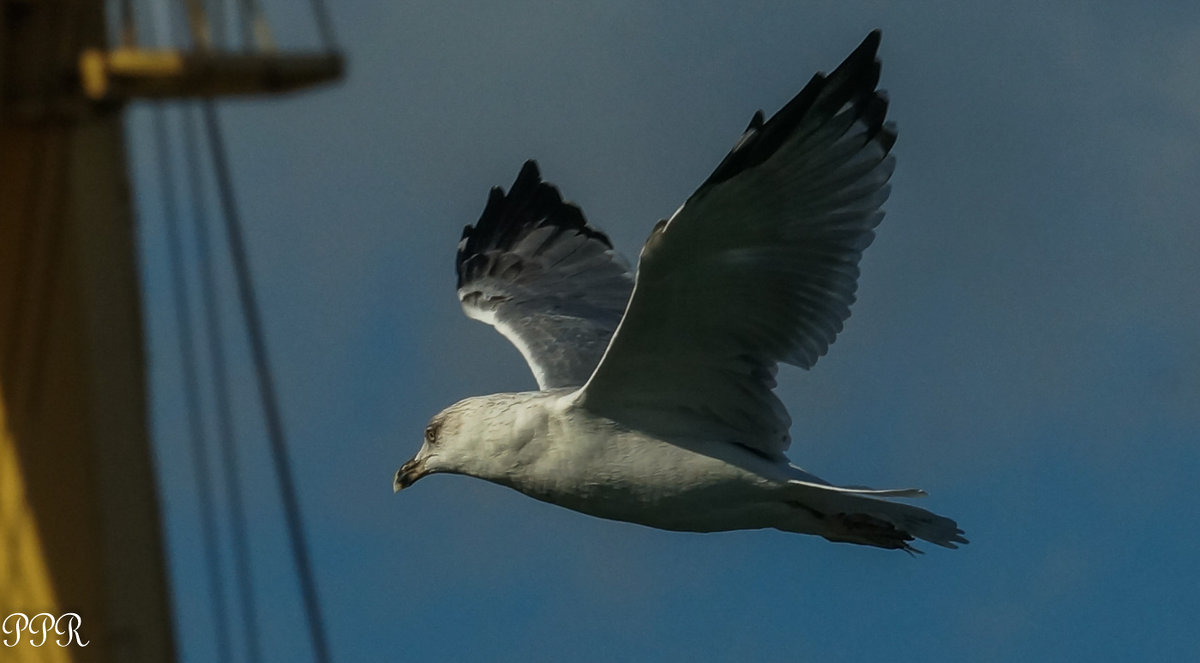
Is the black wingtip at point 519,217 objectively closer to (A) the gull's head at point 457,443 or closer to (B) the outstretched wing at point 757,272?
(A) the gull's head at point 457,443

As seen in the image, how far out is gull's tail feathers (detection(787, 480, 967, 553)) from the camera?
27.8 ft

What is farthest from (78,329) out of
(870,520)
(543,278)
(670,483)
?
(543,278)

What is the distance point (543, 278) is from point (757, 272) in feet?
11.3

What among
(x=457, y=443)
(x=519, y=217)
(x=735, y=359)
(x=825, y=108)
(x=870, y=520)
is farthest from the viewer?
(x=519, y=217)

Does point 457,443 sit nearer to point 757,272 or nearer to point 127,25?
point 757,272

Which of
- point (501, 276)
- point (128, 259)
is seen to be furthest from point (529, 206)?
point (128, 259)

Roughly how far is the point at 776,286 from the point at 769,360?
1.37 ft

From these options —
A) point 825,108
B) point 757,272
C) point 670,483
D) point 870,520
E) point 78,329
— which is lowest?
point 870,520

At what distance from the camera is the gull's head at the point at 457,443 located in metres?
8.94

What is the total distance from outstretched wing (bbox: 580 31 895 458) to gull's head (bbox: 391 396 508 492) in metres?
0.82

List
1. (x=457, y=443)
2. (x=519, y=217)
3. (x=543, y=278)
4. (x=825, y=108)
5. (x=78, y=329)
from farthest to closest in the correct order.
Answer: (x=519, y=217) → (x=543, y=278) → (x=457, y=443) → (x=825, y=108) → (x=78, y=329)

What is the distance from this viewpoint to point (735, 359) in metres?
8.45

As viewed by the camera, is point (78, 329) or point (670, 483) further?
point (670, 483)

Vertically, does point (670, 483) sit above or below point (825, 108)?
below
